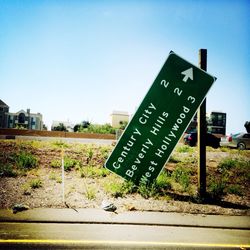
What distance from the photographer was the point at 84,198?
20.7ft

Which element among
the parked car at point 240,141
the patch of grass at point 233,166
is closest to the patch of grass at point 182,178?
the patch of grass at point 233,166

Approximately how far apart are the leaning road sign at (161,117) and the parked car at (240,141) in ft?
54.8

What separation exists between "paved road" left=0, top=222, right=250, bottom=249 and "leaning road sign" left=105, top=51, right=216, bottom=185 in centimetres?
234

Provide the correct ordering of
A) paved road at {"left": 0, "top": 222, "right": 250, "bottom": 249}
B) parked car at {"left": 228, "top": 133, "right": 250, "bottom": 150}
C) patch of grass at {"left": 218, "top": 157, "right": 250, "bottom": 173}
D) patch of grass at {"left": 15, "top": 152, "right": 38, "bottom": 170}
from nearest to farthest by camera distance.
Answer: paved road at {"left": 0, "top": 222, "right": 250, "bottom": 249}
patch of grass at {"left": 15, "top": 152, "right": 38, "bottom": 170}
patch of grass at {"left": 218, "top": 157, "right": 250, "bottom": 173}
parked car at {"left": 228, "top": 133, "right": 250, "bottom": 150}

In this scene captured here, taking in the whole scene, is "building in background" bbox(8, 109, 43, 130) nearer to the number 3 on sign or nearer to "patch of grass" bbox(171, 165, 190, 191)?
"patch of grass" bbox(171, 165, 190, 191)

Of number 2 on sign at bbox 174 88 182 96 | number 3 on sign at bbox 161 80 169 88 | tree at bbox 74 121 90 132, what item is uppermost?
number 3 on sign at bbox 161 80 169 88

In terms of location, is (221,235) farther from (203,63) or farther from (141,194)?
(203,63)

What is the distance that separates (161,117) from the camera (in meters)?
6.97

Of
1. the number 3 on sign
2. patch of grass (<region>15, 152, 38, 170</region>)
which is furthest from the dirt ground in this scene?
the number 3 on sign

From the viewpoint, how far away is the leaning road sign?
22.7 feet

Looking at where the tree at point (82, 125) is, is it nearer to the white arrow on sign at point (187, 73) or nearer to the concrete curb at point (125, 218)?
the white arrow on sign at point (187, 73)

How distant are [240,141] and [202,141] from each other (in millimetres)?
16813

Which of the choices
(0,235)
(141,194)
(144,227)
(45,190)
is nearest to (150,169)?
(141,194)

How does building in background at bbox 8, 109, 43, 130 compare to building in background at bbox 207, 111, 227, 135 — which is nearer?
building in background at bbox 207, 111, 227, 135
